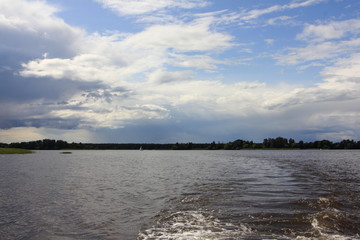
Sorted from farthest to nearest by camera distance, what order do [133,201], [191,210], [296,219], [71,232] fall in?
1. [133,201]
2. [191,210]
3. [296,219]
4. [71,232]

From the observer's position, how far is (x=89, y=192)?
26.2m

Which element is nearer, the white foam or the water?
the white foam

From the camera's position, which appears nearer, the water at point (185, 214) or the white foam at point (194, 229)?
the white foam at point (194, 229)

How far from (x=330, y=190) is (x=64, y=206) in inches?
830

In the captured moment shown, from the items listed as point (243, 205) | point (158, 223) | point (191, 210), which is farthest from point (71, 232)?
point (243, 205)

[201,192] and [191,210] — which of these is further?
[201,192]

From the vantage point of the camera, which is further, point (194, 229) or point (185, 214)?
point (185, 214)

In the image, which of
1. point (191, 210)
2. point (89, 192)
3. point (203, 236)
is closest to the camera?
point (203, 236)

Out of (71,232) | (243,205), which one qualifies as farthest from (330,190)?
(71,232)

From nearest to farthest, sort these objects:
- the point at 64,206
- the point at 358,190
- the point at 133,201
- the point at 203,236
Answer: the point at 203,236 < the point at 64,206 < the point at 133,201 < the point at 358,190

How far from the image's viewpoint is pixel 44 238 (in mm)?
12906

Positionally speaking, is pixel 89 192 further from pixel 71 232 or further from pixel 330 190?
pixel 330 190

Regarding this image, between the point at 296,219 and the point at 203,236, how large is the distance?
17.9ft

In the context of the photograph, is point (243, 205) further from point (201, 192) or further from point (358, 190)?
point (358, 190)
